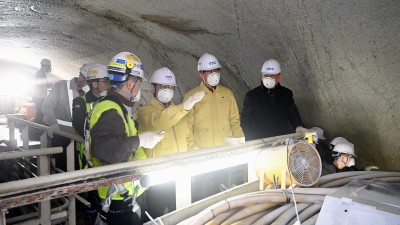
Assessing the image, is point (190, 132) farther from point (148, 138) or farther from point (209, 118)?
point (148, 138)

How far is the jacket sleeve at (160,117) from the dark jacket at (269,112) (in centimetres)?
152

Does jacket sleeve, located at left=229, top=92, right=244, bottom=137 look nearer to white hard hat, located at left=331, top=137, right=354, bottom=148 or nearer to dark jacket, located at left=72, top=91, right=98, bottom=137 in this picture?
white hard hat, located at left=331, top=137, right=354, bottom=148

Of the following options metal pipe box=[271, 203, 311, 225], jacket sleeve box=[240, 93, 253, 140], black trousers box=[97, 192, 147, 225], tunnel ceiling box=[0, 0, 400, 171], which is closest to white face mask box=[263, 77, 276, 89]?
jacket sleeve box=[240, 93, 253, 140]

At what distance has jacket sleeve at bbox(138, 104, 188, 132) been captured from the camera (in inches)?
110

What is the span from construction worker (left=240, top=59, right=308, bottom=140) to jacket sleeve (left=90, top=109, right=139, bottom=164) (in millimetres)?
2377

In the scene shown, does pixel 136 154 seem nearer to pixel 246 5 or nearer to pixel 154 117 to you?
pixel 154 117

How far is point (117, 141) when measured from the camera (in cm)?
213

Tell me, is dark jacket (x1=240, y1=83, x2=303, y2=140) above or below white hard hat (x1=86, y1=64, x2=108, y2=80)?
below

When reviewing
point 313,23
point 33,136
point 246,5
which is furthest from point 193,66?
point 33,136

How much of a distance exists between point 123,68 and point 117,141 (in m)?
0.70

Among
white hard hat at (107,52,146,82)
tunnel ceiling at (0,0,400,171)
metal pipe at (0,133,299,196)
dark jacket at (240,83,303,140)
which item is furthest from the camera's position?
dark jacket at (240,83,303,140)

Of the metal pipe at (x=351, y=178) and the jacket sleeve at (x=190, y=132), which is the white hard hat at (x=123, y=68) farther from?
the metal pipe at (x=351, y=178)

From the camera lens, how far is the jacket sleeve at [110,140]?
213 centimetres

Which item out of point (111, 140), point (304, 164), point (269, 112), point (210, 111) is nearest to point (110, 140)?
point (111, 140)
